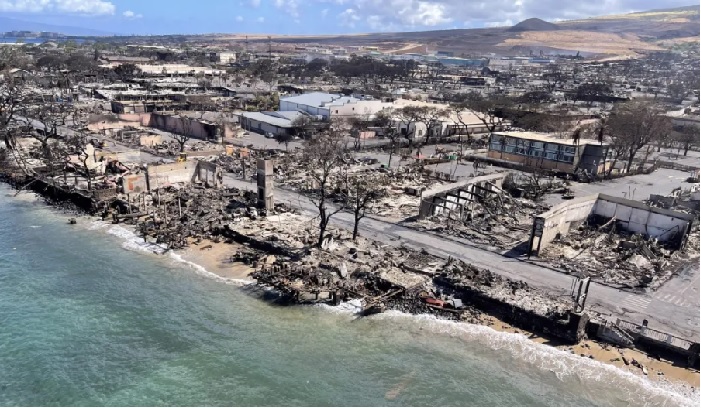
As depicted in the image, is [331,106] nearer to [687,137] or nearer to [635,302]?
[687,137]

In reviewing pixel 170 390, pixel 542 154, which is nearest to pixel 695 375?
pixel 170 390

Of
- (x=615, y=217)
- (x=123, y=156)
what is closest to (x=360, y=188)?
(x=615, y=217)

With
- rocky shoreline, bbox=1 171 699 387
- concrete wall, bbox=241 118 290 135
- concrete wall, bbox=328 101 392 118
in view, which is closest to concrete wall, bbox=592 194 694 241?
rocky shoreline, bbox=1 171 699 387

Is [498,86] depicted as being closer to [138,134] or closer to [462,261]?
[138,134]

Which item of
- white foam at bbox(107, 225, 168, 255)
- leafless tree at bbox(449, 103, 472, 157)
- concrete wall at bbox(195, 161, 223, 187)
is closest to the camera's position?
white foam at bbox(107, 225, 168, 255)

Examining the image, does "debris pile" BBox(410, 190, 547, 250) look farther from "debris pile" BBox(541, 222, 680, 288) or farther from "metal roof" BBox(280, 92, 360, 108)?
"metal roof" BBox(280, 92, 360, 108)

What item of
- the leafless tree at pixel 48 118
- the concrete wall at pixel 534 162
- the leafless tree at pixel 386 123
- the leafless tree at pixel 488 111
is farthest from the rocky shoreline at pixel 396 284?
the leafless tree at pixel 488 111
